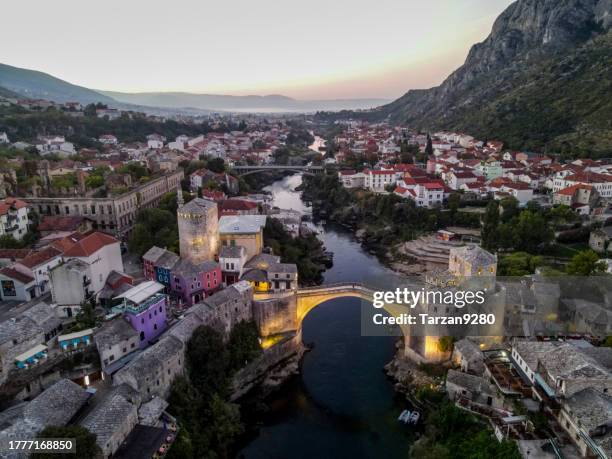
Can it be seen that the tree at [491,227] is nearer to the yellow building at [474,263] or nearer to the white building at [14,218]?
the yellow building at [474,263]

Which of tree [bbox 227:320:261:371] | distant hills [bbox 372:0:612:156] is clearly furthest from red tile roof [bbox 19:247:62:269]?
distant hills [bbox 372:0:612:156]

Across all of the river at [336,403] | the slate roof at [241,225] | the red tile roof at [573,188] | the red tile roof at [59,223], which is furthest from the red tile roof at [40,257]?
the red tile roof at [573,188]

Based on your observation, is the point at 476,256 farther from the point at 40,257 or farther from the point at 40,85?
the point at 40,85

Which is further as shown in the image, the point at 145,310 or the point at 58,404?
the point at 145,310

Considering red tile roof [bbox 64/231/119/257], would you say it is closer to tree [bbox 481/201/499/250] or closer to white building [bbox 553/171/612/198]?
tree [bbox 481/201/499/250]

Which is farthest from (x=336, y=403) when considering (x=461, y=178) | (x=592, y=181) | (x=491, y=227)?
(x=592, y=181)

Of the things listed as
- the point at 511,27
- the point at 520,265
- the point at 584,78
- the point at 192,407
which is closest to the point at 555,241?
the point at 520,265

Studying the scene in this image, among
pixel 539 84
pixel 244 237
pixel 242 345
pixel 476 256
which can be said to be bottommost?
pixel 242 345
